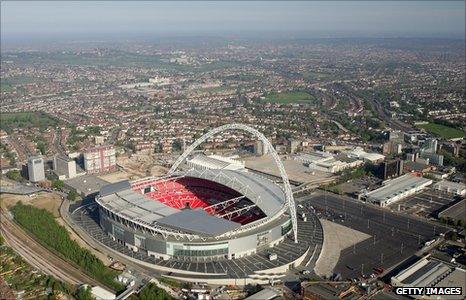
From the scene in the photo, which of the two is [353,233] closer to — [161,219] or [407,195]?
[407,195]

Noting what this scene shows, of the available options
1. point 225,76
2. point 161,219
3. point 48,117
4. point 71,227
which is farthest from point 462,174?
point 225,76

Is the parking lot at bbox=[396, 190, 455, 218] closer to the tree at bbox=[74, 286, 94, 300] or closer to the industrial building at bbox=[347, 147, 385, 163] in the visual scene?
the industrial building at bbox=[347, 147, 385, 163]

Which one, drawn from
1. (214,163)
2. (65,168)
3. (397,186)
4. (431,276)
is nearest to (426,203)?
(397,186)

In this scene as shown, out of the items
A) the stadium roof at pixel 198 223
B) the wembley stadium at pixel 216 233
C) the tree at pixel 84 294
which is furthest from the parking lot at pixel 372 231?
the tree at pixel 84 294

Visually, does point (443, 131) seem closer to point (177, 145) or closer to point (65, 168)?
point (177, 145)

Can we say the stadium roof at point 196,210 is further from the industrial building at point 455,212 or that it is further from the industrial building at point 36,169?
the industrial building at point 36,169

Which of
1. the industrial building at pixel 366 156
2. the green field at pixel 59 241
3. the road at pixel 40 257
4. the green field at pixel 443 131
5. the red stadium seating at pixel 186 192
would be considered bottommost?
the road at pixel 40 257

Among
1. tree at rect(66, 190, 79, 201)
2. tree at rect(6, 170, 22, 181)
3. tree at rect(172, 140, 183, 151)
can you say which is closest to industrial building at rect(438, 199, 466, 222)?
tree at rect(66, 190, 79, 201)
